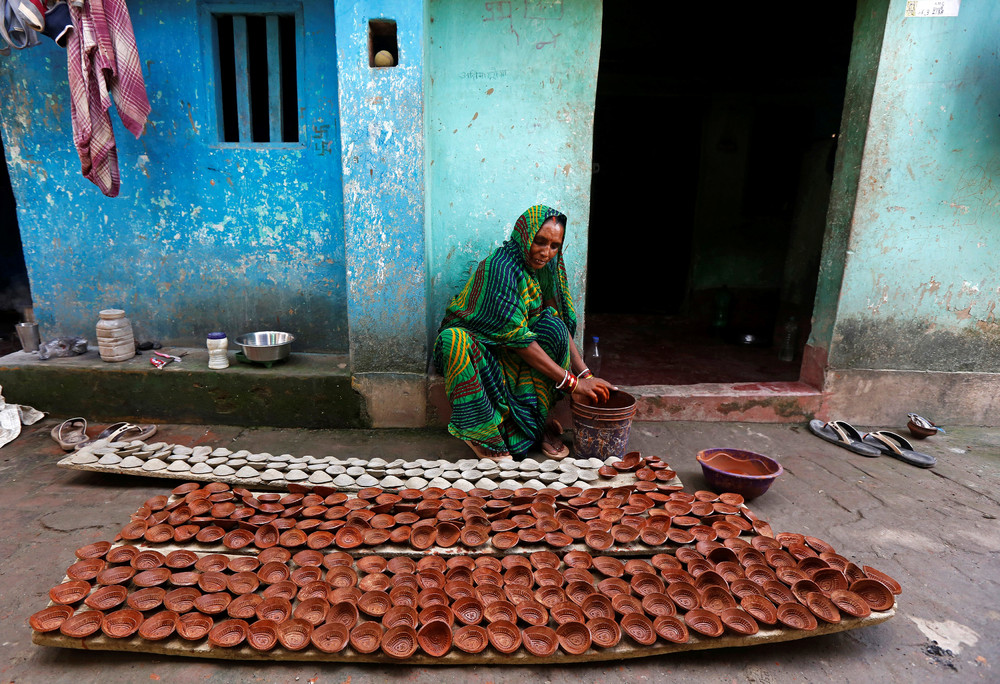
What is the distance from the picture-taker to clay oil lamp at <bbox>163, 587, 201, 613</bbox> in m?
1.78

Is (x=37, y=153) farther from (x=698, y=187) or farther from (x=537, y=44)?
(x=698, y=187)

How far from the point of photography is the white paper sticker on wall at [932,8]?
3.08 metres

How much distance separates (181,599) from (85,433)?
1.94 metres

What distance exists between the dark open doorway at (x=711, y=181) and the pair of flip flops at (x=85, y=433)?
327cm

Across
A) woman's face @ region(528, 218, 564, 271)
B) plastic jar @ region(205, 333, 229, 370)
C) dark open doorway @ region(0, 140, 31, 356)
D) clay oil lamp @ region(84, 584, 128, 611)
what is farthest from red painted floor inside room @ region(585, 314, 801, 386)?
dark open doorway @ region(0, 140, 31, 356)

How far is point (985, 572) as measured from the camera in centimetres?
219

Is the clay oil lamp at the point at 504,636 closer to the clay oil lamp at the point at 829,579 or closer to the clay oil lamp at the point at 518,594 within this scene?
the clay oil lamp at the point at 518,594

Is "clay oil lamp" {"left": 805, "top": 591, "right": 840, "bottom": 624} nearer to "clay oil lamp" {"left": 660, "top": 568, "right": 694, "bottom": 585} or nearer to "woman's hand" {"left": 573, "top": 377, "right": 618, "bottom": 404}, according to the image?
"clay oil lamp" {"left": 660, "top": 568, "right": 694, "bottom": 585}

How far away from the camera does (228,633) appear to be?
1.71 metres

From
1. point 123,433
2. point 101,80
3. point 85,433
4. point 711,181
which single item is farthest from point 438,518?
point 711,181

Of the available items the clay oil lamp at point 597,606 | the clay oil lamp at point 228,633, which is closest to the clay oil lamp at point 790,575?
the clay oil lamp at point 597,606

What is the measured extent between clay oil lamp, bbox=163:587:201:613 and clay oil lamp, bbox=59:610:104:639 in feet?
0.58

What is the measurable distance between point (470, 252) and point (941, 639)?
2690mm

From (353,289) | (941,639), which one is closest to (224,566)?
(353,289)
